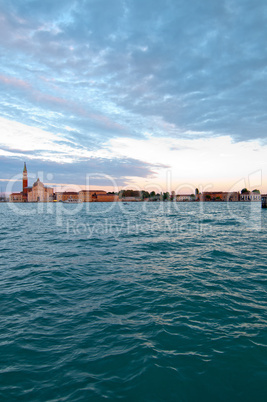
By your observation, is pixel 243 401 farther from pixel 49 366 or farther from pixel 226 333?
pixel 49 366

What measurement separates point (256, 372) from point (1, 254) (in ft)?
47.8

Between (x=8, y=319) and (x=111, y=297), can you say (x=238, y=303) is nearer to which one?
(x=111, y=297)

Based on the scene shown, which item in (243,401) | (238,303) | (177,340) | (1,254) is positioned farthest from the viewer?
(1,254)

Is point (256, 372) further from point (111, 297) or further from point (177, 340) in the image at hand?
point (111, 297)

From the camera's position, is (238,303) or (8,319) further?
(238,303)

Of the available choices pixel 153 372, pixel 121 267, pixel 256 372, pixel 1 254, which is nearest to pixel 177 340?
pixel 153 372

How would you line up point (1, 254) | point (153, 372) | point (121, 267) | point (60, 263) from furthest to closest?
point (1, 254), point (60, 263), point (121, 267), point (153, 372)

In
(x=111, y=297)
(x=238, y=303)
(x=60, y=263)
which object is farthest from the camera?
(x=60, y=263)

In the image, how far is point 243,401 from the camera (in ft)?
12.6

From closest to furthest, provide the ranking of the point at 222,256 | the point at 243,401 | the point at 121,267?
the point at 243,401
the point at 121,267
the point at 222,256

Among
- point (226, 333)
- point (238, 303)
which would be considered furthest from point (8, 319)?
point (238, 303)

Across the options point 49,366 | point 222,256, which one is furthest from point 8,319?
point 222,256

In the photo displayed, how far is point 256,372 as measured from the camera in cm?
449

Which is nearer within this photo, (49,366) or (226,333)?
(49,366)
